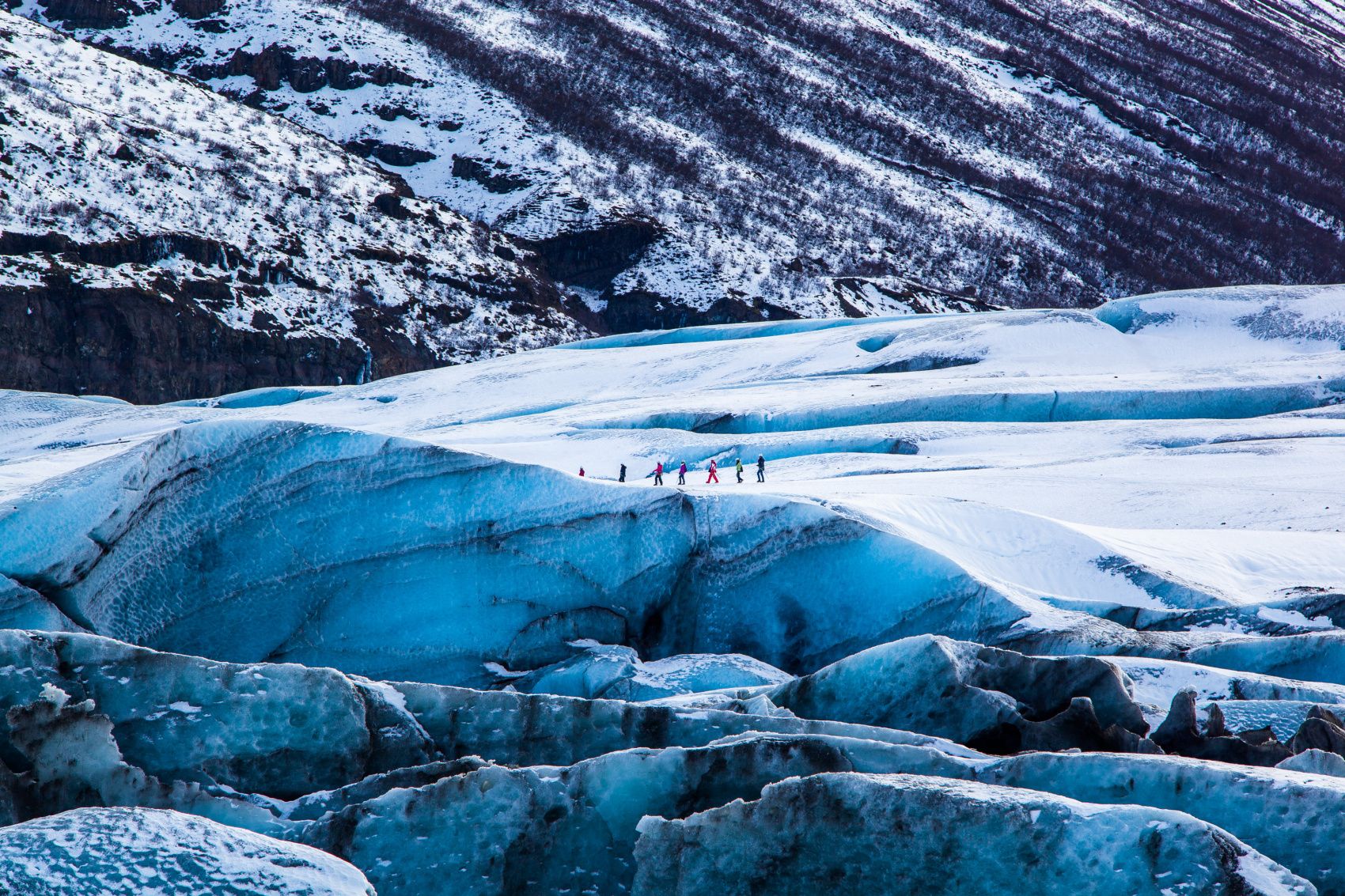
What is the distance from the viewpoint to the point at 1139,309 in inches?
1315

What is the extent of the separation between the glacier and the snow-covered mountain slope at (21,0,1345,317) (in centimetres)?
4850

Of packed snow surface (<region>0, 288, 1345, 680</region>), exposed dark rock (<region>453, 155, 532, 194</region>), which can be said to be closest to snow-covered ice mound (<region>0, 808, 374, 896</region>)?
packed snow surface (<region>0, 288, 1345, 680</region>)

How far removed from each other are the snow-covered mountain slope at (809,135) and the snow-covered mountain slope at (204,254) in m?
6.65

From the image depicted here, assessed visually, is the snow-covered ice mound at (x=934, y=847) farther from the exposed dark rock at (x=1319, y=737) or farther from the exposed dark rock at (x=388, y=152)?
the exposed dark rock at (x=388, y=152)

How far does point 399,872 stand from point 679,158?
7392cm

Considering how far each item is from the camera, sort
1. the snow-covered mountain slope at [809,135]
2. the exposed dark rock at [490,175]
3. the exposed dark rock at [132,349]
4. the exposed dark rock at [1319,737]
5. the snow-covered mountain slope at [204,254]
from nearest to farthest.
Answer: the exposed dark rock at [1319,737]
the exposed dark rock at [132,349]
the snow-covered mountain slope at [204,254]
the snow-covered mountain slope at [809,135]
the exposed dark rock at [490,175]

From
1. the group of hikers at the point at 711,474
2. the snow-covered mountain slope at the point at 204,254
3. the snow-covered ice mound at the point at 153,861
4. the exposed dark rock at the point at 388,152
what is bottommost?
the snow-covered mountain slope at the point at 204,254

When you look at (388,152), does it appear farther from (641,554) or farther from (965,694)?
(965,694)

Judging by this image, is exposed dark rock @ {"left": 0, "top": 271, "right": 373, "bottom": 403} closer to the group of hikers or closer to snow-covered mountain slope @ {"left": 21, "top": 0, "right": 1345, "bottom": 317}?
snow-covered mountain slope @ {"left": 21, "top": 0, "right": 1345, "bottom": 317}

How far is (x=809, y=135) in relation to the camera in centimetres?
8181

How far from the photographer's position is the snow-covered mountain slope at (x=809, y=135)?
2719 inches

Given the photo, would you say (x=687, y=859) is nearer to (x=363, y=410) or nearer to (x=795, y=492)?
(x=795, y=492)

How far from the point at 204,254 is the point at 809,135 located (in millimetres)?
43451

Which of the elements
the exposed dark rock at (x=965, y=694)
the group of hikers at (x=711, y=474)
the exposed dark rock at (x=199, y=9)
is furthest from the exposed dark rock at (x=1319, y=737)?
the exposed dark rock at (x=199, y=9)
